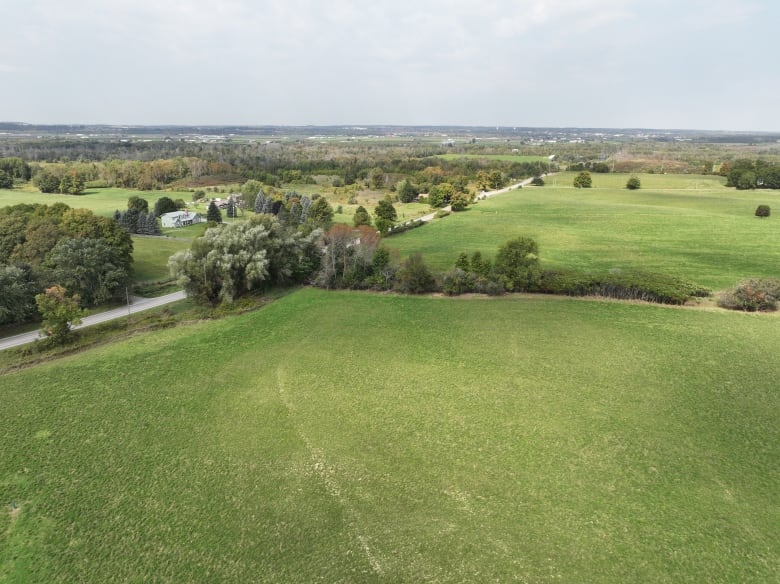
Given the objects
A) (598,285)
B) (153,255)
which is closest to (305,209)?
(153,255)

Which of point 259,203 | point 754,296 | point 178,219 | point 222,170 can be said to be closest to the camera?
point 754,296

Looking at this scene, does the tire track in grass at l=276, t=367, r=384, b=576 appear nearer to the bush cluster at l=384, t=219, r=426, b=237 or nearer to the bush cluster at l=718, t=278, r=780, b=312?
the bush cluster at l=718, t=278, r=780, b=312

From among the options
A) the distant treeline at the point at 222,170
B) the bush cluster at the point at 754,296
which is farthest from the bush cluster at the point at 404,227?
the bush cluster at the point at 754,296

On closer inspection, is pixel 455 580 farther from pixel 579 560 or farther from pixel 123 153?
pixel 123 153

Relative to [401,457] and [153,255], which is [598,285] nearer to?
[401,457]

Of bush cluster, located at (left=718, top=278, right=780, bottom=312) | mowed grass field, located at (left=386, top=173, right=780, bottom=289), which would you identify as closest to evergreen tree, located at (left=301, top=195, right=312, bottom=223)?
mowed grass field, located at (left=386, top=173, right=780, bottom=289)
